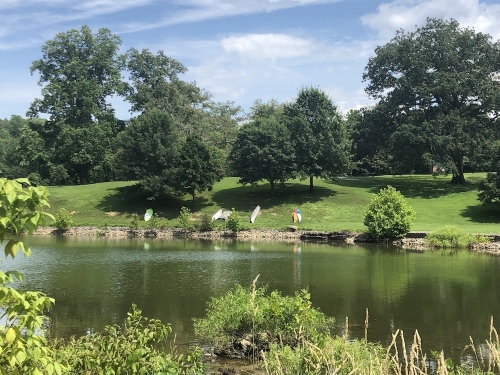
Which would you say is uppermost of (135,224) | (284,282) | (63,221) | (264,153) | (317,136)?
(317,136)

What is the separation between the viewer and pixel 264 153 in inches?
1917

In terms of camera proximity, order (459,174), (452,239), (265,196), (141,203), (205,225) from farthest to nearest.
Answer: (459,174) → (265,196) → (141,203) → (205,225) → (452,239)

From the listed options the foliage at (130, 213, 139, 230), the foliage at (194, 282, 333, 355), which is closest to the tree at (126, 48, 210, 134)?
the foliage at (130, 213, 139, 230)

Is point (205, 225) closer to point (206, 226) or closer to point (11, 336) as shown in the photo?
point (206, 226)

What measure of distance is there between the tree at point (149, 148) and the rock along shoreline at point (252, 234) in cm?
800

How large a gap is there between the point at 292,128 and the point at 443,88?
16.4 metres

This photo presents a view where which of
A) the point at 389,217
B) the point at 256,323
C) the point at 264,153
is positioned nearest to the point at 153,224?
the point at 264,153

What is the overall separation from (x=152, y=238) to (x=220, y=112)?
A: 49.8 m

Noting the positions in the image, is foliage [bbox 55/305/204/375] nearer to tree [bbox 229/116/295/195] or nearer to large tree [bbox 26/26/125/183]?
tree [bbox 229/116/295/195]

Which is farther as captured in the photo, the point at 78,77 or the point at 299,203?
the point at 78,77

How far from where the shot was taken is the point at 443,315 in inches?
595

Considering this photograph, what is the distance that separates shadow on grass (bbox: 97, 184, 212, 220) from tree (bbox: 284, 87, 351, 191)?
11.0 m

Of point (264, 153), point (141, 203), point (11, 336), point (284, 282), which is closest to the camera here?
point (11, 336)

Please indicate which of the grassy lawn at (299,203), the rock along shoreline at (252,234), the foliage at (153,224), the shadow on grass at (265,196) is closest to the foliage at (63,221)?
the rock along shoreline at (252,234)
